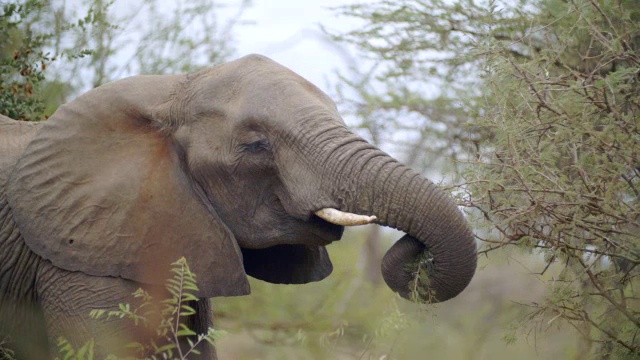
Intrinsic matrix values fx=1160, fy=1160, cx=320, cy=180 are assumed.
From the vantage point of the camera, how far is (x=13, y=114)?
247 inches

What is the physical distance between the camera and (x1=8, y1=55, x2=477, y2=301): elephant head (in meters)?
4.22

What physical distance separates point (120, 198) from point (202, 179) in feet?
1.10

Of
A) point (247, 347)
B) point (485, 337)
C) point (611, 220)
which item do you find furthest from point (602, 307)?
point (247, 347)

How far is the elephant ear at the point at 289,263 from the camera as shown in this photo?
16.0ft

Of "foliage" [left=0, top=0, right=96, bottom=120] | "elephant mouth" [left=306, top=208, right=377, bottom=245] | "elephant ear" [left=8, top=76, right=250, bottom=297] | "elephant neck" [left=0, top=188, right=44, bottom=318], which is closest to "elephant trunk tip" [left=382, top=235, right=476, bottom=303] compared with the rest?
"elephant mouth" [left=306, top=208, right=377, bottom=245]

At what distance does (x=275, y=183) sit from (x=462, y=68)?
5.72 m

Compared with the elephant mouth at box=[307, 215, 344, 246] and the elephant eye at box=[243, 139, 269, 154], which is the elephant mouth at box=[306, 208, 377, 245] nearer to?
the elephant mouth at box=[307, 215, 344, 246]

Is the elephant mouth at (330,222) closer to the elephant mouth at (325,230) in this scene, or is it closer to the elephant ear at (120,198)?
the elephant mouth at (325,230)

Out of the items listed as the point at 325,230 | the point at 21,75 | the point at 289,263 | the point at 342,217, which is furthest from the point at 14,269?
the point at 21,75

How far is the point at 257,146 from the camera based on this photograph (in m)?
4.40

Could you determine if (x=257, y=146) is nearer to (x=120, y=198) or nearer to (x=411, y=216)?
(x=120, y=198)

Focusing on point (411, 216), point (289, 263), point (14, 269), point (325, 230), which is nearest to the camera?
point (411, 216)

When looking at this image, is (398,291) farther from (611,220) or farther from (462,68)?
(462,68)

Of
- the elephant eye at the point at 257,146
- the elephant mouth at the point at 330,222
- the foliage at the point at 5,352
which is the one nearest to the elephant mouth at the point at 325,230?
A: the elephant mouth at the point at 330,222
